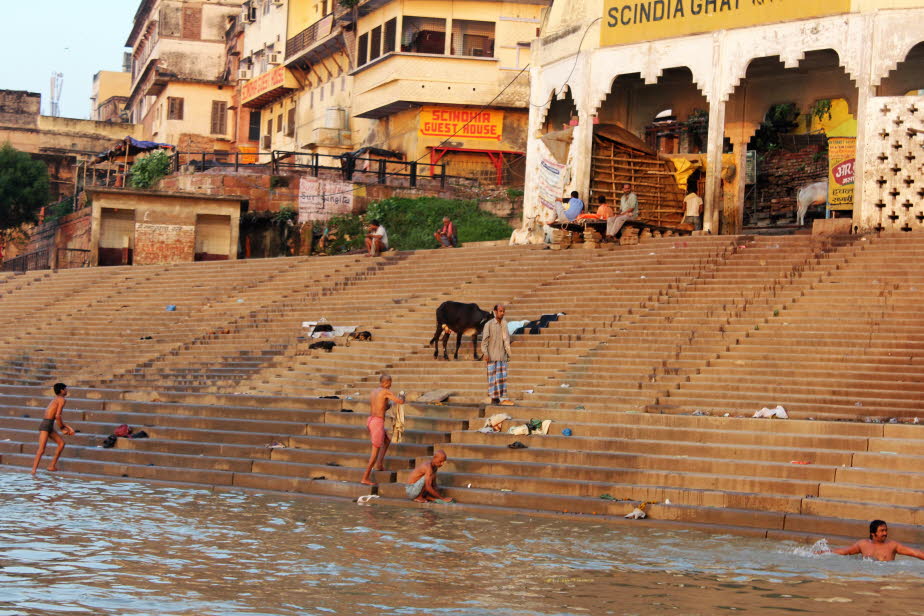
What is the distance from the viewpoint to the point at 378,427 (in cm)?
1537

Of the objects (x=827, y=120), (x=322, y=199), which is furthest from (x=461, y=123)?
(x=827, y=120)

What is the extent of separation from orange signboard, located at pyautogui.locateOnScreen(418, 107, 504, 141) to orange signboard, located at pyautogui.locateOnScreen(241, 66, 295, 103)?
10505 mm

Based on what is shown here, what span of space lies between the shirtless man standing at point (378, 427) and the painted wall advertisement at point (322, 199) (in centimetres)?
2142

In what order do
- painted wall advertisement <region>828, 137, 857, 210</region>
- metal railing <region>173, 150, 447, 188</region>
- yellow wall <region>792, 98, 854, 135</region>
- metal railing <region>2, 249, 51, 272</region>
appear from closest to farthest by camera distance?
painted wall advertisement <region>828, 137, 857, 210</region>, yellow wall <region>792, 98, 854, 135</region>, metal railing <region>173, 150, 447, 188</region>, metal railing <region>2, 249, 51, 272</region>

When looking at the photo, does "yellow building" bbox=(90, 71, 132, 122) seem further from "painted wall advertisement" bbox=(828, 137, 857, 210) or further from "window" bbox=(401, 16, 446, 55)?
"painted wall advertisement" bbox=(828, 137, 857, 210)

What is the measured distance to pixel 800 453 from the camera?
46.3 feet

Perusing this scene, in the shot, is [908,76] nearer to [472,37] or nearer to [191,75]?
[472,37]

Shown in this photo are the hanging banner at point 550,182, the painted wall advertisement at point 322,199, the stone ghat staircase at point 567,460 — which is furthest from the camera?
the painted wall advertisement at point 322,199

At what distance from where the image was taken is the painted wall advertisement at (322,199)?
120 ft

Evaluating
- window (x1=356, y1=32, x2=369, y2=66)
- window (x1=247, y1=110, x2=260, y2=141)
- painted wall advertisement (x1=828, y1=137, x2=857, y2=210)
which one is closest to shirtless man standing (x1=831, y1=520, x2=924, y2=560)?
painted wall advertisement (x1=828, y1=137, x2=857, y2=210)

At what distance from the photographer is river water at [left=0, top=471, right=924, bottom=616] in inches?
378

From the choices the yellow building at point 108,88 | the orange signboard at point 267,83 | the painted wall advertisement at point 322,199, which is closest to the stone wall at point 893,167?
the painted wall advertisement at point 322,199

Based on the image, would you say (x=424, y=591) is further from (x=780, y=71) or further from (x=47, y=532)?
(x=780, y=71)

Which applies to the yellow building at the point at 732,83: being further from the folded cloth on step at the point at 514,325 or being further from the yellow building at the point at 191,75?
the yellow building at the point at 191,75
